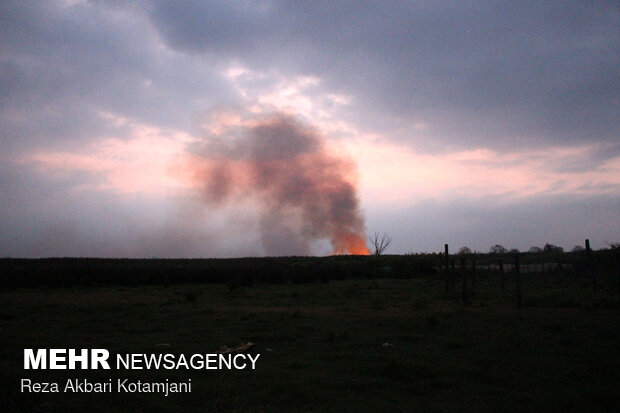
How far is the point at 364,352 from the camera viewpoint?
10445 millimetres

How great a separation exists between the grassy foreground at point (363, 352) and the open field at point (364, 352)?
1.1 inches

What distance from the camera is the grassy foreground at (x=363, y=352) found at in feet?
22.6

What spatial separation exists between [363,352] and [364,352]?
22mm

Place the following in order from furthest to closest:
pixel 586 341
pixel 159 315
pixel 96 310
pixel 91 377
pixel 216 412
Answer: pixel 96 310 → pixel 159 315 → pixel 586 341 → pixel 91 377 → pixel 216 412

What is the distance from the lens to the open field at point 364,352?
6.91m

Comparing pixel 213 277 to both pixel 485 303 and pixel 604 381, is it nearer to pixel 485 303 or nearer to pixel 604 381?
pixel 485 303

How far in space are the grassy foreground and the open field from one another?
0.03 meters

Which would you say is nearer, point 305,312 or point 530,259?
point 305,312

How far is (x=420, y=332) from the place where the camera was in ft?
42.9

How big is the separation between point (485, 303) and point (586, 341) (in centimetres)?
833

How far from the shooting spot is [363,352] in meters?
10.4

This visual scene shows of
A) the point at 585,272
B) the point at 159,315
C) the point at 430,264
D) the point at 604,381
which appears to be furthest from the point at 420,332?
the point at 430,264

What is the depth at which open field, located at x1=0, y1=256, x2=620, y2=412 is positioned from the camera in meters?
6.91

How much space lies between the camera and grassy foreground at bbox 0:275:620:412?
22.6 ft
